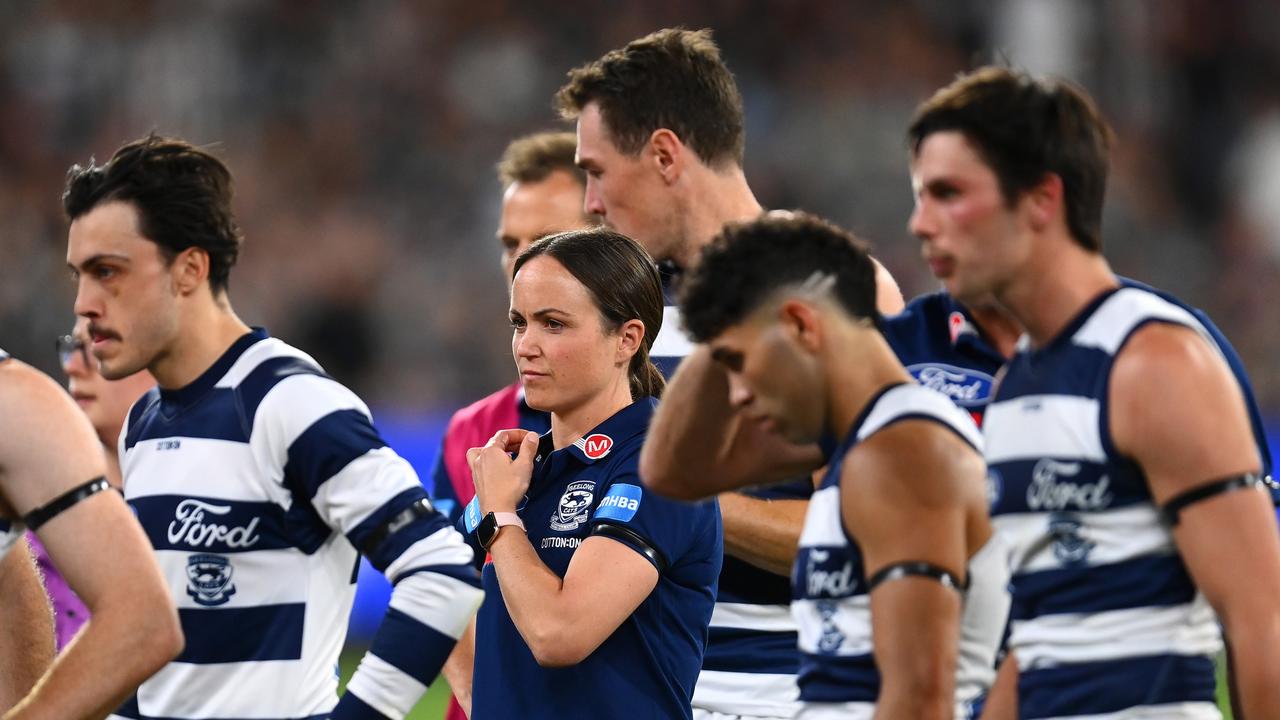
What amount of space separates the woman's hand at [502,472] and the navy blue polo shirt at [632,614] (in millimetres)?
A: 70

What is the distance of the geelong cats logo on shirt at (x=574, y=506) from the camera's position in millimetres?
3984

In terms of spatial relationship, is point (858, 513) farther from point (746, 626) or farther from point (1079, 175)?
point (746, 626)

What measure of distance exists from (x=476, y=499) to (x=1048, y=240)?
1636mm

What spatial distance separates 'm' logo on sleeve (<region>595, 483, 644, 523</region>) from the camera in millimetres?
3861

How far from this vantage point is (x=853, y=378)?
3.01 m

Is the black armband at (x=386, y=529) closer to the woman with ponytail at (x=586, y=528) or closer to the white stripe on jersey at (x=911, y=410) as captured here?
the woman with ponytail at (x=586, y=528)

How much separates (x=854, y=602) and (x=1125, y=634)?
0.47 metres

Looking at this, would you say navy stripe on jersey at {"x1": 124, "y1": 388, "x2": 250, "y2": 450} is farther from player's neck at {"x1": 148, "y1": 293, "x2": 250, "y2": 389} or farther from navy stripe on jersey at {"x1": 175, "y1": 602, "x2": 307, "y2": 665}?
navy stripe on jersey at {"x1": 175, "y1": 602, "x2": 307, "y2": 665}

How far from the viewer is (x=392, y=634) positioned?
3.63 meters

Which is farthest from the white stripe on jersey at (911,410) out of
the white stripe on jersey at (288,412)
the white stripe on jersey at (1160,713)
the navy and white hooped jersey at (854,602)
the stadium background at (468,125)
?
the stadium background at (468,125)

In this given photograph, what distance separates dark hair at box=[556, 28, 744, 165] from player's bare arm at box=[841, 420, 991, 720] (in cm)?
228

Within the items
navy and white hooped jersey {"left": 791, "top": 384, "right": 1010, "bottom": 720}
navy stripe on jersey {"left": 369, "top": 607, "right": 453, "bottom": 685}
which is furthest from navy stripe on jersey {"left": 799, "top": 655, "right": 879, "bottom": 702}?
navy stripe on jersey {"left": 369, "top": 607, "right": 453, "bottom": 685}

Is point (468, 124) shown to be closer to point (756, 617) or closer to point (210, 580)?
point (756, 617)

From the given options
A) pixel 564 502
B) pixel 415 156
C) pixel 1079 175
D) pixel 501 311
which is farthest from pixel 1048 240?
pixel 415 156
